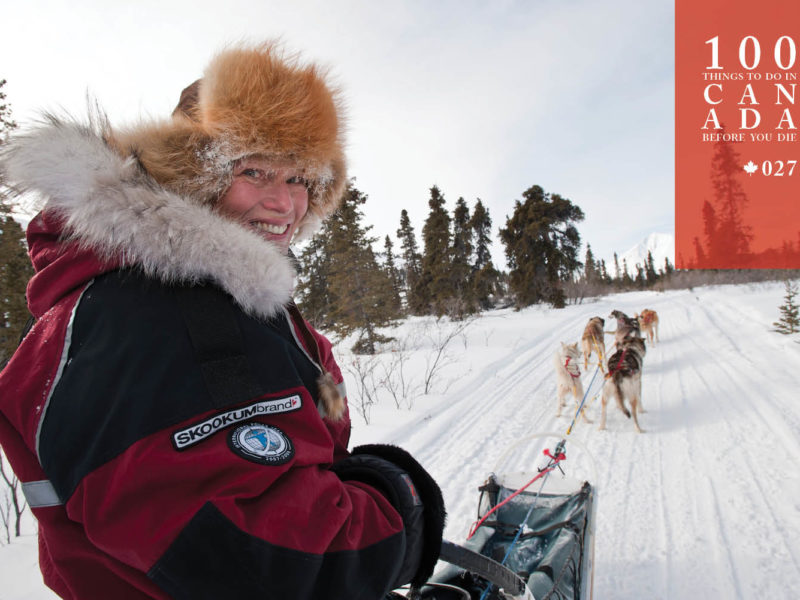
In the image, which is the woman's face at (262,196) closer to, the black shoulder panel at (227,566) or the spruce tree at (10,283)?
the black shoulder panel at (227,566)

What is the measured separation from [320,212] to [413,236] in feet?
120

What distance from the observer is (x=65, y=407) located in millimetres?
717

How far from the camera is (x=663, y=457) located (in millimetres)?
4336

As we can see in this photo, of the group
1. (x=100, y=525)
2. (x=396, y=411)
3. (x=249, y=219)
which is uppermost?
(x=249, y=219)

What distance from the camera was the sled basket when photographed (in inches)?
79.2

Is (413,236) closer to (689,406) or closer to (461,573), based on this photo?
(689,406)

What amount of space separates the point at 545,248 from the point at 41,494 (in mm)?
28477

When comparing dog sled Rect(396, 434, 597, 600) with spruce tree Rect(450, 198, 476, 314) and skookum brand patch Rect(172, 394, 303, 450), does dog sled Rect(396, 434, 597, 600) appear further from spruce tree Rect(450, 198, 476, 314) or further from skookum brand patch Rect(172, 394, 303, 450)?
spruce tree Rect(450, 198, 476, 314)

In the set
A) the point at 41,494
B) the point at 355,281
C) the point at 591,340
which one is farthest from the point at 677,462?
the point at 355,281

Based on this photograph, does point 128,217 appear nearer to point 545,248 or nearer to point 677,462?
point 677,462

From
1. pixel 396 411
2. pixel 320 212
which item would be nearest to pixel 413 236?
pixel 396 411

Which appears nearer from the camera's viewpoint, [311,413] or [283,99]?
[311,413]

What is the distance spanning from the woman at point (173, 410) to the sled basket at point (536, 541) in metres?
1.22

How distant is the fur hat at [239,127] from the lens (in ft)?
3.69
